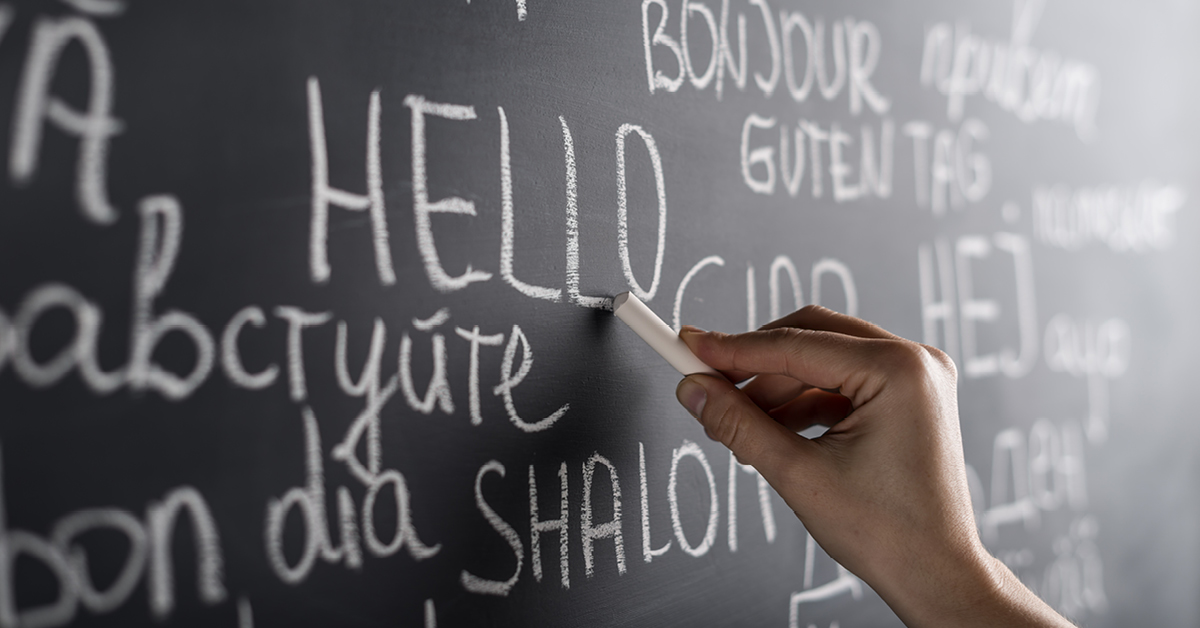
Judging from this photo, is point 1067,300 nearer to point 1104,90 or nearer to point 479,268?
point 1104,90

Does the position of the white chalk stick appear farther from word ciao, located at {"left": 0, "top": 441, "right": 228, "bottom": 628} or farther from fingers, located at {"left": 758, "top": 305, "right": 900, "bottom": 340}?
word ciao, located at {"left": 0, "top": 441, "right": 228, "bottom": 628}

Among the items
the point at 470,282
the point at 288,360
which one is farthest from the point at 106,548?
the point at 470,282

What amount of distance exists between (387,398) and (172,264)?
0.54 feet

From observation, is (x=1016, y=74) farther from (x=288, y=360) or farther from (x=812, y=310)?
(x=288, y=360)

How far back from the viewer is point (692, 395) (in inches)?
24.5

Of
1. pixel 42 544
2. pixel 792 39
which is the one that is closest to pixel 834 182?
pixel 792 39

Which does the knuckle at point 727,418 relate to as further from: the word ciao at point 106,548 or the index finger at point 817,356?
the word ciao at point 106,548

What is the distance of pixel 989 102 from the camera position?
960 mm

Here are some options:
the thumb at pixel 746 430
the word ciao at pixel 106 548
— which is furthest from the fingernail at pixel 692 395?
the word ciao at pixel 106 548

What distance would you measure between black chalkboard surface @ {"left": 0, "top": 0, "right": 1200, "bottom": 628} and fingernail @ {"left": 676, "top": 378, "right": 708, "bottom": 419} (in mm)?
45

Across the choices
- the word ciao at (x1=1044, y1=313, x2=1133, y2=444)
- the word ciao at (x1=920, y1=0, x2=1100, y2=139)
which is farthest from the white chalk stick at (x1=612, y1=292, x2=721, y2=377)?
the word ciao at (x1=1044, y1=313, x2=1133, y2=444)

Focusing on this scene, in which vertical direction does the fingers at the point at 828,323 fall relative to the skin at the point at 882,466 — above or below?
above

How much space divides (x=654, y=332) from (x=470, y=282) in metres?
0.16

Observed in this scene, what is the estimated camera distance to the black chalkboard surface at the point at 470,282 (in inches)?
16.9
